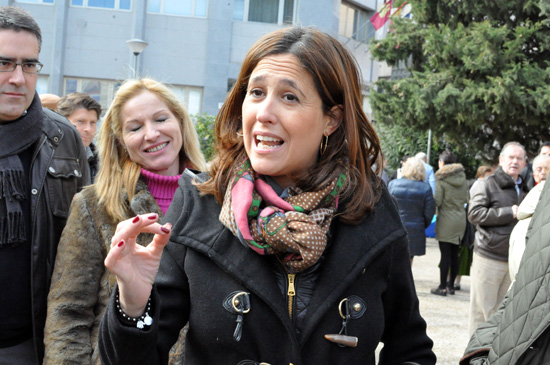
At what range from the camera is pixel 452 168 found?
34.8 ft

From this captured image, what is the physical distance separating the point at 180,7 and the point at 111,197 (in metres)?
22.8

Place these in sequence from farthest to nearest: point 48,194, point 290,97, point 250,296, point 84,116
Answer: point 84,116 < point 48,194 < point 290,97 < point 250,296

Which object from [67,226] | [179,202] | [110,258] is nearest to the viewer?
[110,258]

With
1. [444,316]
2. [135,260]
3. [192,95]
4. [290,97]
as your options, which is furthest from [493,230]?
[192,95]

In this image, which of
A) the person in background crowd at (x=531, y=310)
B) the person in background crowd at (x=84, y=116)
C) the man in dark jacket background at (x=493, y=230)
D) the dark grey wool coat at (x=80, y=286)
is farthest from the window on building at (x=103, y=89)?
the person in background crowd at (x=531, y=310)

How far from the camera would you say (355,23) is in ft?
94.6

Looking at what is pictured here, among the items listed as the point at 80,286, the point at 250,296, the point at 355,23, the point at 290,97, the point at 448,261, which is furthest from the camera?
the point at 355,23

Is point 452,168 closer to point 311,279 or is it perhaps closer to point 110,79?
point 311,279

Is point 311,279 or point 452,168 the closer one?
point 311,279

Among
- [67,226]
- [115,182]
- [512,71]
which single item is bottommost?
[67,226]

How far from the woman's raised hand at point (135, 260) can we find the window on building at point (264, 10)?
78.6 ft

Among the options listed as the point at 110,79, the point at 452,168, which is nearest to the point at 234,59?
the point at 110,79

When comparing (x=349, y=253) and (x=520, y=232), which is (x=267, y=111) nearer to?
(x=349, y=253)

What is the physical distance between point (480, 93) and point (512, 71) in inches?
38.7
